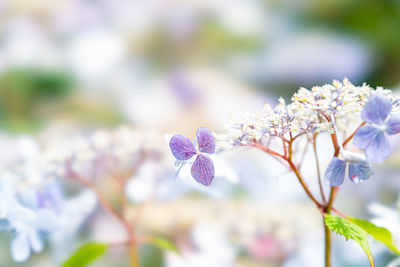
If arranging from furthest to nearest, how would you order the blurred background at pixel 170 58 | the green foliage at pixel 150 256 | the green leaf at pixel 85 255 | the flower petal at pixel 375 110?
the blurred background at pixel 170 58, the green foliage at pixel 150 256, the green leaf at pixel 85 255, the flower petal at pixel 375 110

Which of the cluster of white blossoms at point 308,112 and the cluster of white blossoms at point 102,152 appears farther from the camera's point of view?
the cluster of white blossoms at point 102,152

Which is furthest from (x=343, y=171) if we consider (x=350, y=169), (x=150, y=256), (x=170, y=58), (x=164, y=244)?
(x=170, y=58)

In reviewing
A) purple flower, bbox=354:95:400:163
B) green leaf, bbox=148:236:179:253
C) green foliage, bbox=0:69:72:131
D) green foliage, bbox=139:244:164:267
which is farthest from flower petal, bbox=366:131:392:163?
green foliage, bbox=0:69:72:131

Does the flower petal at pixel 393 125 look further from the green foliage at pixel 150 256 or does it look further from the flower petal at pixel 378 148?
the green foliage at pixel 150 256

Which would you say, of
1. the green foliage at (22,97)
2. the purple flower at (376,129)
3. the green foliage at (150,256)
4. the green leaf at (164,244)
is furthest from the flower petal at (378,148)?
the green foliage at (22,97)

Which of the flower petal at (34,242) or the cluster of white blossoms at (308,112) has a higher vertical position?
the cluster of white blossoms at (308,112)

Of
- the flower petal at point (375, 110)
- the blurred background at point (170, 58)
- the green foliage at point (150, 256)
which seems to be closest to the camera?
the flower petal at point (375, 110)

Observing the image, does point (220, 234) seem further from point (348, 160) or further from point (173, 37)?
point (173, 37)

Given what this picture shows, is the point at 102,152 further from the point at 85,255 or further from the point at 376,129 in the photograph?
the point at 376,129
